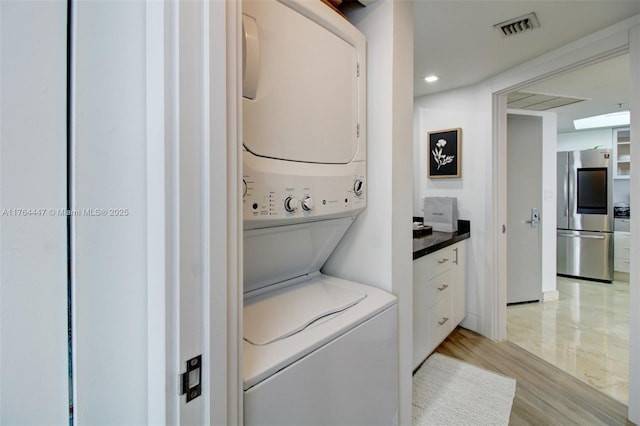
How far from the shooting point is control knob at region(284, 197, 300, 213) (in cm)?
99

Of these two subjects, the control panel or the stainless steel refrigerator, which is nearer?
the control panel

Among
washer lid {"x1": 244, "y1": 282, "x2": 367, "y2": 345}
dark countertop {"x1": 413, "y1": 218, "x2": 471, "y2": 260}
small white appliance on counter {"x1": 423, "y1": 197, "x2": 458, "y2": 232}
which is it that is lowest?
washer lid {"x1": 244, "y1": 282, "x2": 367, "y2": 345}

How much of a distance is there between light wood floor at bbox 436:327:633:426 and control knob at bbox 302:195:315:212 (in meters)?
1.74

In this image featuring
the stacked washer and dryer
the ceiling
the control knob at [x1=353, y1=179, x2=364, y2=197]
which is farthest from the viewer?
the ceiling

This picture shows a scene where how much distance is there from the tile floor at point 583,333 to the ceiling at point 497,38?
2.22 meters

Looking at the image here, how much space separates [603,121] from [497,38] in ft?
13.2

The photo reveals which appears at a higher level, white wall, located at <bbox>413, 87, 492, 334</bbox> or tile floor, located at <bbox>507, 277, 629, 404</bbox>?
white wall, located at <bbox>413, 87, 492, 334</bbox>

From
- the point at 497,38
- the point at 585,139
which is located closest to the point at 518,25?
the point at 497,38

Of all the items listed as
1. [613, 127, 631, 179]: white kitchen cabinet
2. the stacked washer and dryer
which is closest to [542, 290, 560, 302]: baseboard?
[613, 127, 631, 179]: white kitchen cabinet

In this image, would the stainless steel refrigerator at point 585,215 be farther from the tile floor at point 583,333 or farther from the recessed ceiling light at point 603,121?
the recessed ceiling light at point 603,121

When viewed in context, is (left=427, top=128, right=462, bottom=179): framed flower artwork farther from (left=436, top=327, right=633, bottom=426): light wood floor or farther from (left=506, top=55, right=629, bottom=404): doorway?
(left=436, top=327, right=633, bottom=426): light wood floor

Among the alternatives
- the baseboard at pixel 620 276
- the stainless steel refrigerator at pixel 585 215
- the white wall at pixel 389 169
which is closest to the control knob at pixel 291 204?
the white wall at pixel 389 169

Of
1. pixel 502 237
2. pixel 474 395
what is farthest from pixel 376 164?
pixel 502 237

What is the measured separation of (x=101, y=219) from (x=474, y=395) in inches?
87.6
